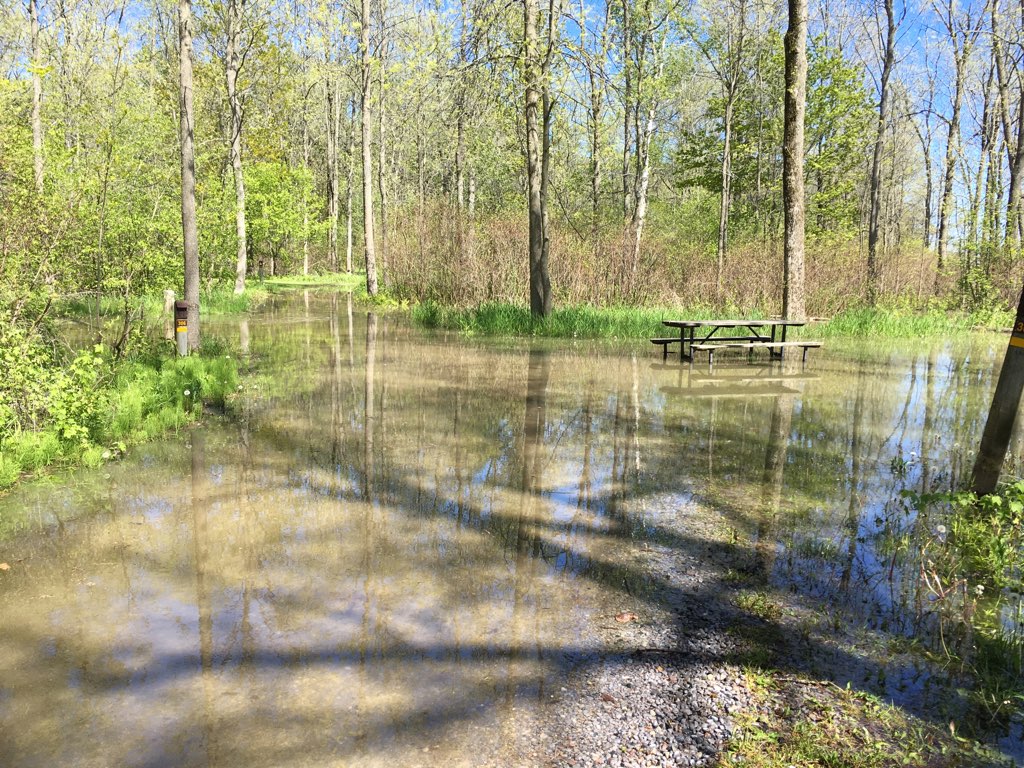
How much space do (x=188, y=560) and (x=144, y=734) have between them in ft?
5.67

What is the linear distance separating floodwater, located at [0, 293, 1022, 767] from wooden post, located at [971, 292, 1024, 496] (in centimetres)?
68

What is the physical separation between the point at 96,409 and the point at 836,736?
265 inches

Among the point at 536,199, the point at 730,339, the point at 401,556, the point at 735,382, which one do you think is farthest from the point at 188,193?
the point at 730,339

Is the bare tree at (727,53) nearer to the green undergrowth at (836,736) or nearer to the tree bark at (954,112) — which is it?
the tree bark at (954,112)

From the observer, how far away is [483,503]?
540 centimetres

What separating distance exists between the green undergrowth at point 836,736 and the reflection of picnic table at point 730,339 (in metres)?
9.09

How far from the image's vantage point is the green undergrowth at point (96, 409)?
5980 mm

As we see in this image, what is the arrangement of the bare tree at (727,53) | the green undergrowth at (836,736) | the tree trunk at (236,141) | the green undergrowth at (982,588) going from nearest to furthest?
1. the green undergrowth at (836,736)
2. the green undergrowth at (982,588)
3. the bare tree at (727,53)
4. the tree trunk at (236,141)

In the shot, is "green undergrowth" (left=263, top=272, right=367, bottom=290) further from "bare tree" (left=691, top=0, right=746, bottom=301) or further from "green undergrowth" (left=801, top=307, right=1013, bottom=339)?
"green undergrowth" (left=801, top=307, right=1013, bottom=339)

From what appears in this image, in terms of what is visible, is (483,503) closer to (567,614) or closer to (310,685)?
(567,614)

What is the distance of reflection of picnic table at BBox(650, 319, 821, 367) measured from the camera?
11.8 m

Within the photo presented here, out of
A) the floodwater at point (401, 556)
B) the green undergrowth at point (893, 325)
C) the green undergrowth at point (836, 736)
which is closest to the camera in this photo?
the green undergrowth at point (836, 736)

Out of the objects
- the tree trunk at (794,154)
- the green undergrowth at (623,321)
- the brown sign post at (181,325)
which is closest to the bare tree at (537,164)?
the green undergrowth at (623,321)

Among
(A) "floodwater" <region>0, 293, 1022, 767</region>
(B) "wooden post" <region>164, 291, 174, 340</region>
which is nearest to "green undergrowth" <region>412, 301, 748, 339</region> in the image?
(A) "floodwater" <region>0, 293, 1022, 767</region>
